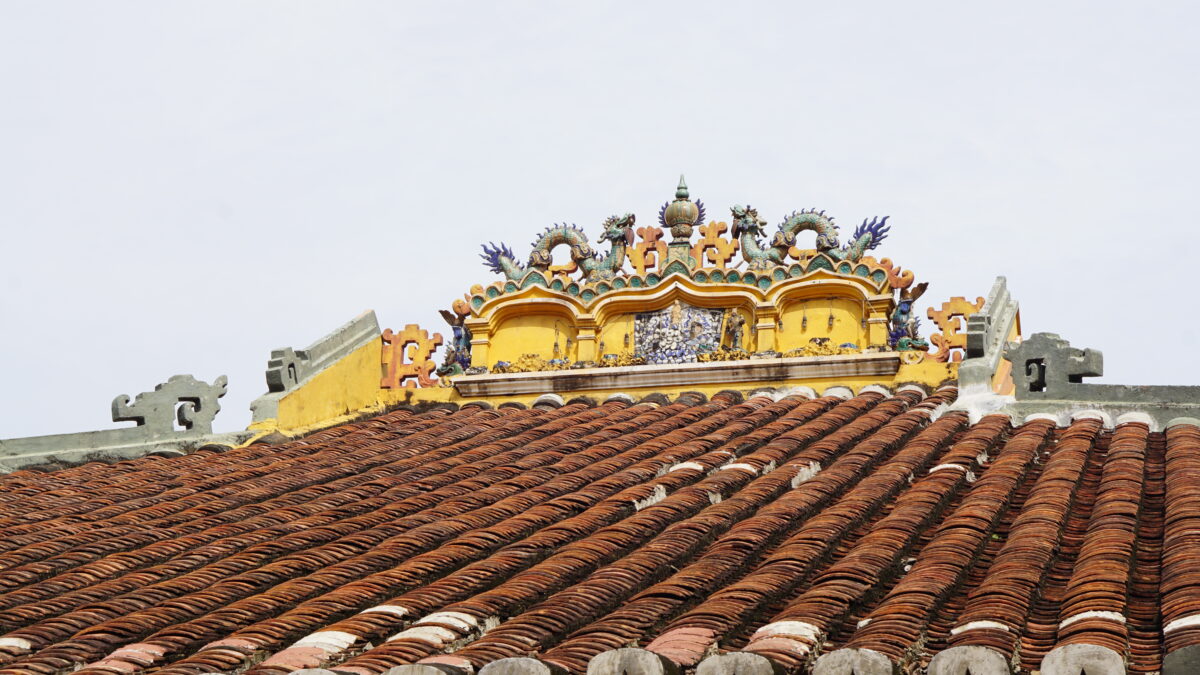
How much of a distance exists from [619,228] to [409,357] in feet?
7.06

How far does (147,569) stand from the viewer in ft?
25.5

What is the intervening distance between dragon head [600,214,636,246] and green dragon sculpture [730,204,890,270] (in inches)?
35.5

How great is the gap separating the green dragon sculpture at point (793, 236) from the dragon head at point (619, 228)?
90cm

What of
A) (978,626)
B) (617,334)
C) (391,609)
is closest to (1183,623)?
(978,626)

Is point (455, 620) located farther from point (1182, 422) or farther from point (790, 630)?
point (1182, 422)

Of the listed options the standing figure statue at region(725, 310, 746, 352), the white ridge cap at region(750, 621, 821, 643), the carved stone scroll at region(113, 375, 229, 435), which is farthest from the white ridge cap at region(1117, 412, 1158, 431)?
the carved stone scroll at region(113, 375, 229, 435)

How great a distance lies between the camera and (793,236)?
1329 cm

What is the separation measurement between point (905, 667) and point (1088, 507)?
9.85 feet

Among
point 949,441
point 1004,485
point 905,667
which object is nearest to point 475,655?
point 905,667

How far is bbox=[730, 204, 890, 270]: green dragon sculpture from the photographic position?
42.7 ft

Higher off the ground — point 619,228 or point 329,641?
point 619,228

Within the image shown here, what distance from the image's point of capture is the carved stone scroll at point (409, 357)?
13.6 meters

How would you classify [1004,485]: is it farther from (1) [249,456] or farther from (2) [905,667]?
(1) [249,456]

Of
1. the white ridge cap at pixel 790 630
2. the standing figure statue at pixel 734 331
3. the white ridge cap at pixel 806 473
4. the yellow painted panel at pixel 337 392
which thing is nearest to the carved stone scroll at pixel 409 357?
the yellow painted panel at pixel 337 392
